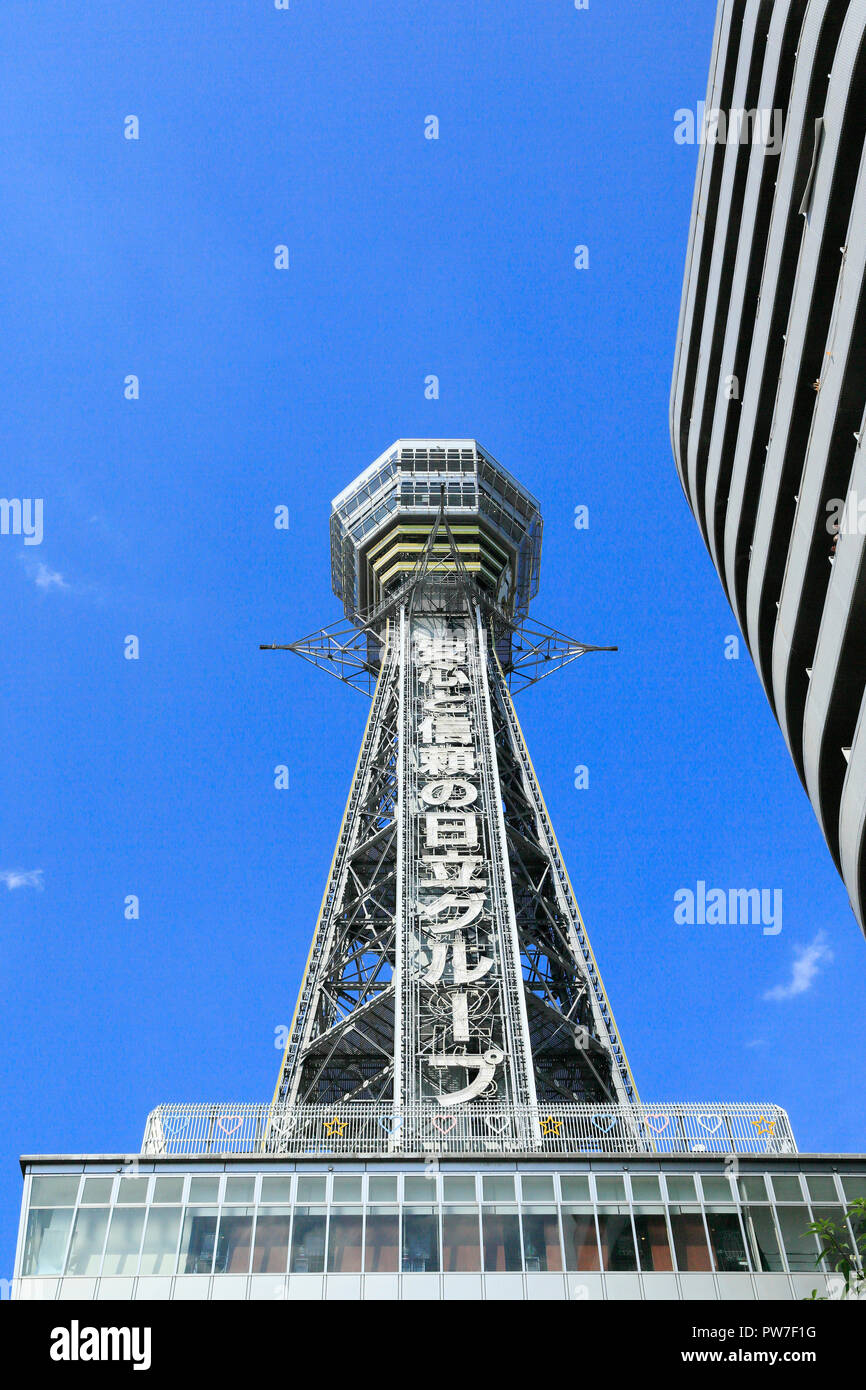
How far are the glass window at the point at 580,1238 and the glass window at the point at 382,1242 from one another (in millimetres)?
4508

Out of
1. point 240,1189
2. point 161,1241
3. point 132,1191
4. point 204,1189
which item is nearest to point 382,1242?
point 240,1189

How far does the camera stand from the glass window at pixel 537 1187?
32969mm

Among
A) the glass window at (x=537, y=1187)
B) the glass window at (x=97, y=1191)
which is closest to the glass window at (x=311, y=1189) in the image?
the glass window at (x=97, y=1191)

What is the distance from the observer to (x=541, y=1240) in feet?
105

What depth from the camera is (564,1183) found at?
33.3 meters

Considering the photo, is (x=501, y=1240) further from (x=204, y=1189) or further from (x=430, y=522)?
(x=430, y=522)

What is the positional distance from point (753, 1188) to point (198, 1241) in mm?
14994

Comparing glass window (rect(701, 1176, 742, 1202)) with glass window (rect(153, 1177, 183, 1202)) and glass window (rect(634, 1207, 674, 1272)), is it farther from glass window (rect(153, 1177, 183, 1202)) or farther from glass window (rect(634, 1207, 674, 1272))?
glass window (rect(153, 1177, 183, 1202))

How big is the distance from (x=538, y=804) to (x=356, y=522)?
80.7 feet

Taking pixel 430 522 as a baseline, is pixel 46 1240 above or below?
below

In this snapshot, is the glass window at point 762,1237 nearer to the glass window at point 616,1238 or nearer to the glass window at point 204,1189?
the glass window at point 616,1238

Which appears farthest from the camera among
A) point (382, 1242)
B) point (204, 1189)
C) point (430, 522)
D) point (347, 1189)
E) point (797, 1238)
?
point (430, 522)

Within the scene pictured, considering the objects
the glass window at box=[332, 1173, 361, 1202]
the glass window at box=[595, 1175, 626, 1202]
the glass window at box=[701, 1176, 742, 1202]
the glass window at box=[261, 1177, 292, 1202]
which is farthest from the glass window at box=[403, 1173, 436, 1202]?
the glass window at box=[701, 1176, 742, 1202]

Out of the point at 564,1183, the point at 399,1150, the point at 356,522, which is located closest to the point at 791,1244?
the point at 564,1183
